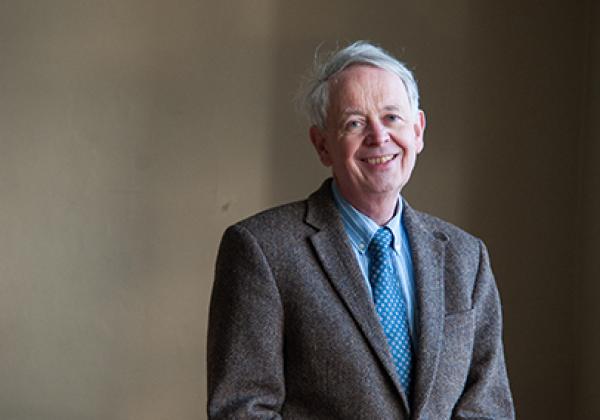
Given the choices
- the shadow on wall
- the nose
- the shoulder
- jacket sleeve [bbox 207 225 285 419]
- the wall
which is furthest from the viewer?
the shadow on wall

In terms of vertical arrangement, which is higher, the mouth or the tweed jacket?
the mouth

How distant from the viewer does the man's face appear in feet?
6.07

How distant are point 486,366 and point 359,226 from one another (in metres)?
0.43

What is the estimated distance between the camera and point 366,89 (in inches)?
73.5

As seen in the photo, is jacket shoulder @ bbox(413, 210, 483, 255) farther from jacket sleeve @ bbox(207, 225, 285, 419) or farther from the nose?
jacket sleeve @ bbox(207, 225, 285, 419)

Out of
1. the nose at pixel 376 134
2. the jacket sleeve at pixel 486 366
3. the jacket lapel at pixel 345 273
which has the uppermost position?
the nose at pixel 376 134

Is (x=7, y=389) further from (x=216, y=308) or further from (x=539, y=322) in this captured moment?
(x=539, y=322)

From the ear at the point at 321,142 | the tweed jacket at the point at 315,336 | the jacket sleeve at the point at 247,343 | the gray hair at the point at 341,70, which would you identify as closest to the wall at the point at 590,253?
the tweed jacket at the point at 315,336

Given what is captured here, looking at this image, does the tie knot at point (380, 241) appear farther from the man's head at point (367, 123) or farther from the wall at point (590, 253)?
the wall at point (590, 253)

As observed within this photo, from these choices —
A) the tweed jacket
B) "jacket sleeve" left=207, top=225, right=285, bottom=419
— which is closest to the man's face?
the tweed jacket

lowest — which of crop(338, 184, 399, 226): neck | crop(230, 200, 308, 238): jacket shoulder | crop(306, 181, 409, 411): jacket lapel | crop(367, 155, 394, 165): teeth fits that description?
crop(306, 181, 409, 411): jacket lapel

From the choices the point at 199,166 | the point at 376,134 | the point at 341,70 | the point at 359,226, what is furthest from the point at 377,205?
the point at 199,166

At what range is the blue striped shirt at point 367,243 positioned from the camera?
74.4 inches

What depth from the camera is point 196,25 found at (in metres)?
2.87
